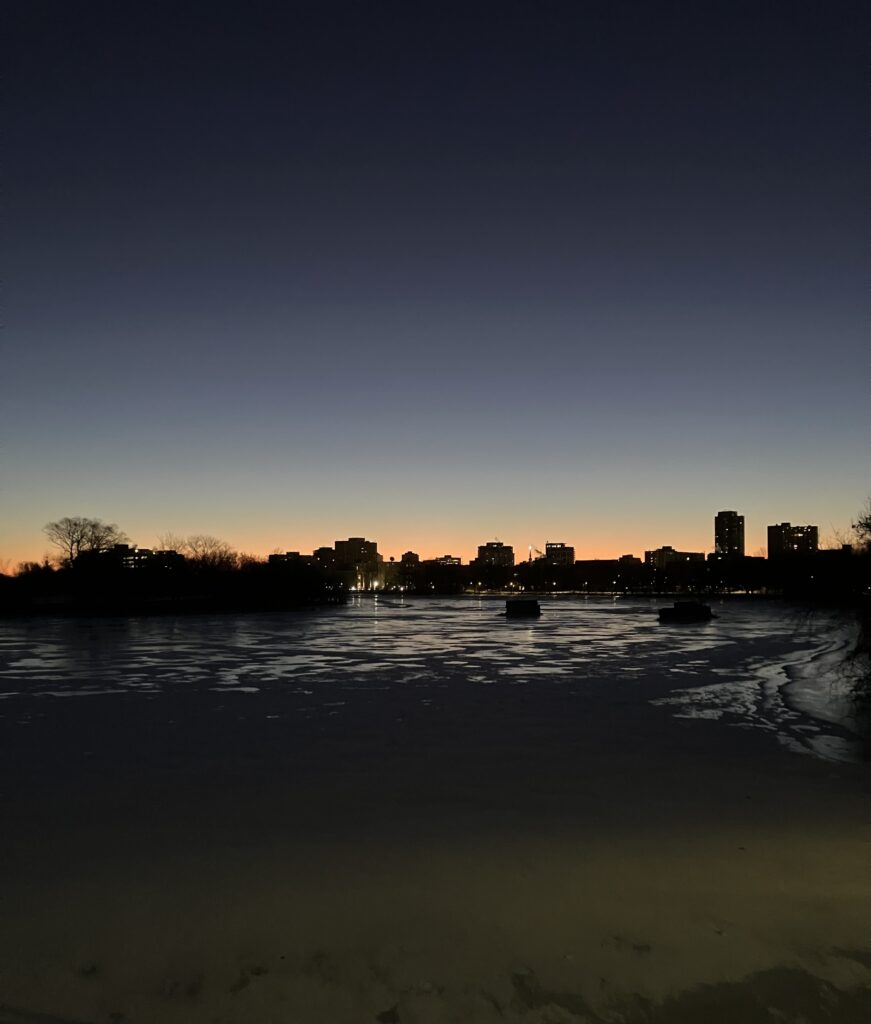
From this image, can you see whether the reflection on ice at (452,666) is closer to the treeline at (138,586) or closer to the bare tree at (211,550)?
the treeline at (138,586)

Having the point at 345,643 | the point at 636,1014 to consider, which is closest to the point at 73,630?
the point at 345,643

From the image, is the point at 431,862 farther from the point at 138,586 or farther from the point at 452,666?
the point at 138,586

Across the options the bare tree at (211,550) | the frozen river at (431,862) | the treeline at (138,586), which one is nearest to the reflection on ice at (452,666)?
the frozen river at (431,862)

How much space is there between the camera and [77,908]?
719cm

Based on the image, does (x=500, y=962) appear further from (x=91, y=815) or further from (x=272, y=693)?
(x=272, y=693)

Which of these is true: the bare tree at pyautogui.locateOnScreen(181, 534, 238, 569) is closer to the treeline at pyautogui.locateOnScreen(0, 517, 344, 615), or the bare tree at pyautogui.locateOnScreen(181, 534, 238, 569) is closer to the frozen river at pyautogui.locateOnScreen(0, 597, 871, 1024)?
the treeline at pyautogui.locateOnScreen(0, 517, 344, 615)

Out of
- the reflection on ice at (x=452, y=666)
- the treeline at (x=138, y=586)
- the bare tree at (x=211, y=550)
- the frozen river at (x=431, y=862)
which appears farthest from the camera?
the bare tree at (x=211, y=550)

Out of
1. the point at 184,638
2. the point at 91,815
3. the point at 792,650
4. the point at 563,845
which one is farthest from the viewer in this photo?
the point at 184,638

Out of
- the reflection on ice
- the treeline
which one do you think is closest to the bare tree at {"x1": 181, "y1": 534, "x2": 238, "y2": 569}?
the treeline

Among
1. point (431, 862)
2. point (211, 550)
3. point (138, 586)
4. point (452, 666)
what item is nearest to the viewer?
point (431, 862)

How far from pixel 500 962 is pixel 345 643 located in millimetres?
33111

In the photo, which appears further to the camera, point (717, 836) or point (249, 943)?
point (717, 836)

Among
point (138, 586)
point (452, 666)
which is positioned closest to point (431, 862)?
point (452, 666)

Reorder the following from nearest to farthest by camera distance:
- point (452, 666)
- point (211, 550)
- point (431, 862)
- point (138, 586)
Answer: point (431, 862) → point (452, 666) → point (138, 586) → point (211, 550)
